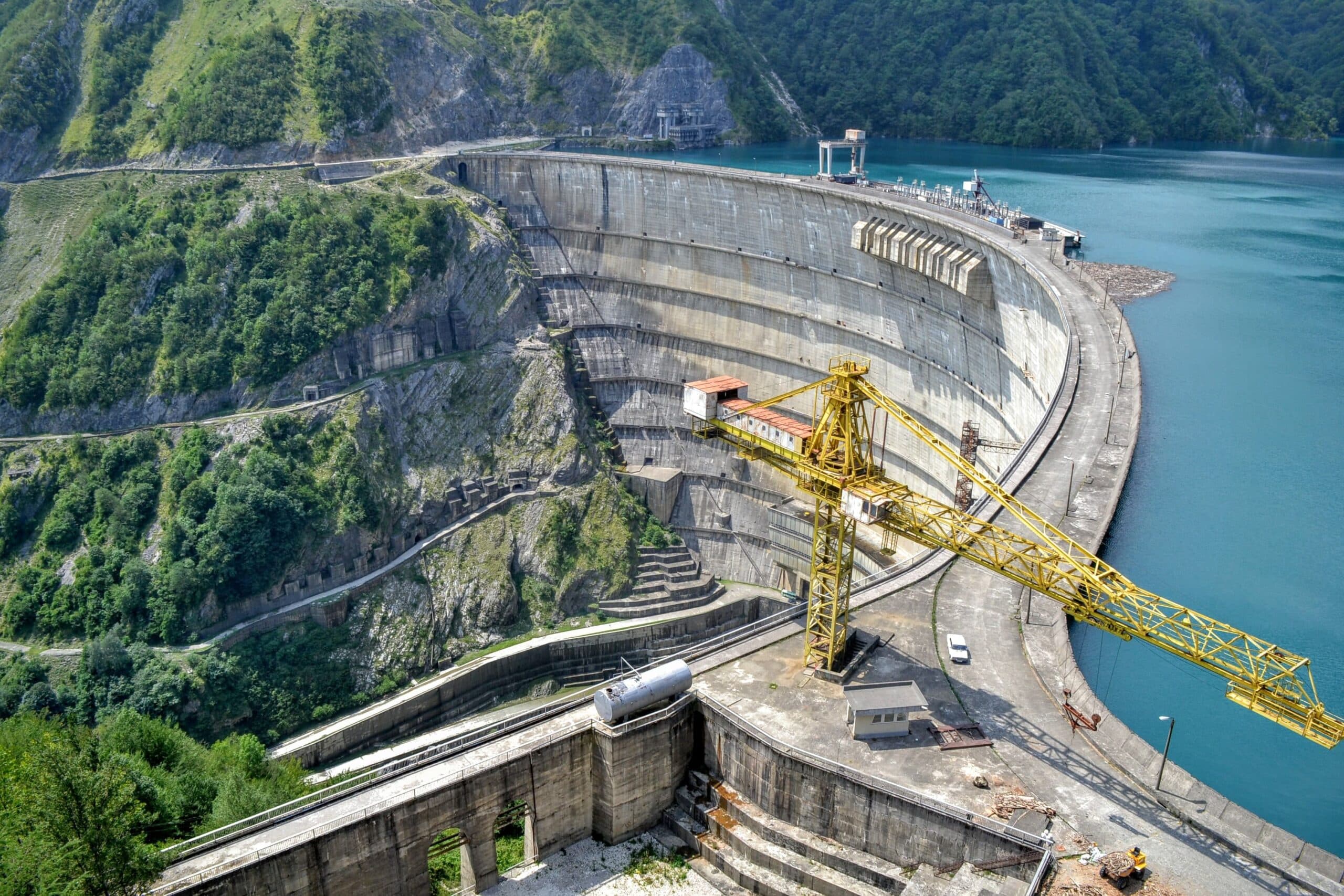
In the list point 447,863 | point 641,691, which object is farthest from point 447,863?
point 641,691

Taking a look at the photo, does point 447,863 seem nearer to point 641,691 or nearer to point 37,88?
point 641,691

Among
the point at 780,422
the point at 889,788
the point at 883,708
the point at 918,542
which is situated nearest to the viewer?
the point at 889,788

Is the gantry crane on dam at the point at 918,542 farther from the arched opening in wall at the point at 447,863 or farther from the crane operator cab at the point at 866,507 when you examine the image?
the arched opening in wall at the point at 447,863

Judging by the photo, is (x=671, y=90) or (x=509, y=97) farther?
(x=671, y=90)

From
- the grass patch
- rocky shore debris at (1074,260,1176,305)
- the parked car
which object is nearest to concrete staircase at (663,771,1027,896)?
the grass patch

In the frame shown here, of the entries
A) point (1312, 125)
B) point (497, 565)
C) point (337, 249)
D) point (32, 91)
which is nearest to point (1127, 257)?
point (497, 565)

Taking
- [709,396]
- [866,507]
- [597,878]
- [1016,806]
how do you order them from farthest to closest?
[709,396] → [597,878] → [866,507] → [1016,806]

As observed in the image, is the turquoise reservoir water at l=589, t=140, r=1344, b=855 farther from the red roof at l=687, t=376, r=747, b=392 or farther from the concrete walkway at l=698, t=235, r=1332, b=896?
the red roof at l=687, t=376, r=747, b=392
